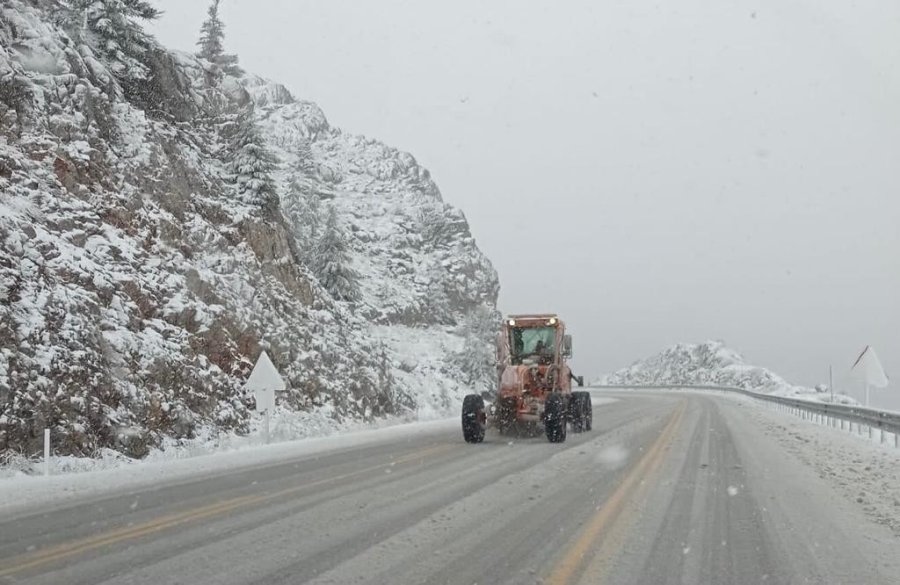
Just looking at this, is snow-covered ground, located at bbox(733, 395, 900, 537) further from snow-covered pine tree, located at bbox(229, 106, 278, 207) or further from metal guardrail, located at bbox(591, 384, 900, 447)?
snow-covered pine tree, located at bbox(229, 106, 278, 207)

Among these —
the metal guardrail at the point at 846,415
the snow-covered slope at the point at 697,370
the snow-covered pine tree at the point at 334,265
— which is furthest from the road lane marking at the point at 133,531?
the snow-covered slope at the point at 697,370

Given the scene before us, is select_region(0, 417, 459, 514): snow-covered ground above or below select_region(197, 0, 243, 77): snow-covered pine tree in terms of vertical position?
below

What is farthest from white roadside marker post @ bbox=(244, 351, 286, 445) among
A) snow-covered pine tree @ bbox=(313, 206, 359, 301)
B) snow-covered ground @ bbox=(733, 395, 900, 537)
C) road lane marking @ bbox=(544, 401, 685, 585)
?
snow-covered pine tree @ bbox=(313, 206, 359, 301)

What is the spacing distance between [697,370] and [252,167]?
14131cm

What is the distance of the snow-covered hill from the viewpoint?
45.2ft

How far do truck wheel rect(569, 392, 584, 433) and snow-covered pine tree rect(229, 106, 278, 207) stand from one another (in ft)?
50.7

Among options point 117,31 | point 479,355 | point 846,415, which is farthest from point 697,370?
point 117,31

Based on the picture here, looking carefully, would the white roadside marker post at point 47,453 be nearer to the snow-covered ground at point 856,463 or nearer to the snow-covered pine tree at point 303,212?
the snow-covered ground at point 856,463

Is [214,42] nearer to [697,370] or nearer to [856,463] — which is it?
[856,463]

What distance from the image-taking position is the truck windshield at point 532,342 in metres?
18.8

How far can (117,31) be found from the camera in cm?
2458

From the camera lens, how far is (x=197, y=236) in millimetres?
22703

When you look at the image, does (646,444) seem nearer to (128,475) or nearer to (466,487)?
(466,487)

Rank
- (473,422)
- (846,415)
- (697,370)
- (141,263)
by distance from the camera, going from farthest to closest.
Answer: (697,370)
(846,415)
(141,263)
(473,422)
